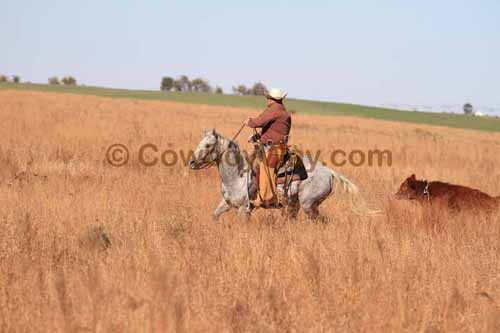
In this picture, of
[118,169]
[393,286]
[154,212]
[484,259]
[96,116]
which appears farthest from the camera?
Result: [96,116]

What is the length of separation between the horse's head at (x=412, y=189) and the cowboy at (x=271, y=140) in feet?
7.15

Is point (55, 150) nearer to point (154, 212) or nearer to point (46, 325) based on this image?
point (154, 212)

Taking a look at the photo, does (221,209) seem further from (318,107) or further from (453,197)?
(318,107)

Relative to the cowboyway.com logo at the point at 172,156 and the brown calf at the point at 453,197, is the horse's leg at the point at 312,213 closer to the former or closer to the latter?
the brown calf at the point at 453,197

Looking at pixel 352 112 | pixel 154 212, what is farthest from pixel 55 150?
pixel 352 112

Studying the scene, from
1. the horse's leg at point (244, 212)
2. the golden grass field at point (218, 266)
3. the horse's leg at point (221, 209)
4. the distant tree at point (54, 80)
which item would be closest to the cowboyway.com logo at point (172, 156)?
the golden grass field at point (218, 266)

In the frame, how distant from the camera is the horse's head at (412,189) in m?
9.06

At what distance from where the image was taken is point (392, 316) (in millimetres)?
4363

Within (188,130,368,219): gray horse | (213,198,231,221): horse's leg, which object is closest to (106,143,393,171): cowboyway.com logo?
(188,130,368,219): gray horse

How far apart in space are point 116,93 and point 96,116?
6189cm

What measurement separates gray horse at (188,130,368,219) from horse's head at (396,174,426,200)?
1.00m

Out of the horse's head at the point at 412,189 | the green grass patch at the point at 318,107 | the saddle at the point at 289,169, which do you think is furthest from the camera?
the green grass patch at the point at 318,107

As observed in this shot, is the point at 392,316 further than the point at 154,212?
No

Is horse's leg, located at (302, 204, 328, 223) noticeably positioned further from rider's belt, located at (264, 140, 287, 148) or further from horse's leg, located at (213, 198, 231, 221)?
horse's leg, located at (213, 198, 231, 221)
